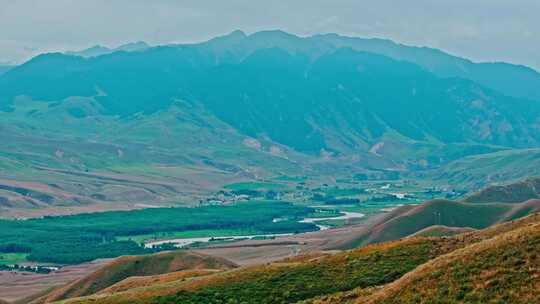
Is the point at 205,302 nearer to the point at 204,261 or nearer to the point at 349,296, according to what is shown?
the point at 349,296

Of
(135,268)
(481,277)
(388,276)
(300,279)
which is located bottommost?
(481,277)

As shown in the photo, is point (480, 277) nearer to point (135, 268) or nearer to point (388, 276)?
point (388, 276)

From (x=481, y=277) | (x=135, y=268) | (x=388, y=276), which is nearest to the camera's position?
(x=481, y=277)

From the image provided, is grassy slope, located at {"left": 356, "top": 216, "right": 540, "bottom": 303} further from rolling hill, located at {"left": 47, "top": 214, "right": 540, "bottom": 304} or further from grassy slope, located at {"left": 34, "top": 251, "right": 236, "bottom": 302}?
grassy slope, located at {"left": 34, "top": 251, "right": 236, "bottom": 302}

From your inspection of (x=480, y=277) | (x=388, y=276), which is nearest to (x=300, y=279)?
(x=388, y=276)

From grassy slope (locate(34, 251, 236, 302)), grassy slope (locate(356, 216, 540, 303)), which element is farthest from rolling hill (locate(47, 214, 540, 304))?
grassy slope (locate(34, 251, 236, 302))

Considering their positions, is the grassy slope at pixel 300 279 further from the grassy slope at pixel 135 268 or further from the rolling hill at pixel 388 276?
the grassy slope at pixel 135 268

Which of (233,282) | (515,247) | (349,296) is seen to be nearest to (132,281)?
(233,282)

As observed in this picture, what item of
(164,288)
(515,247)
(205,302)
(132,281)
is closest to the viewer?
(515,247)

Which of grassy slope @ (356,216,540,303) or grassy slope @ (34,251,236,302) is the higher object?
grassy slope @ (34,251,236,302)
